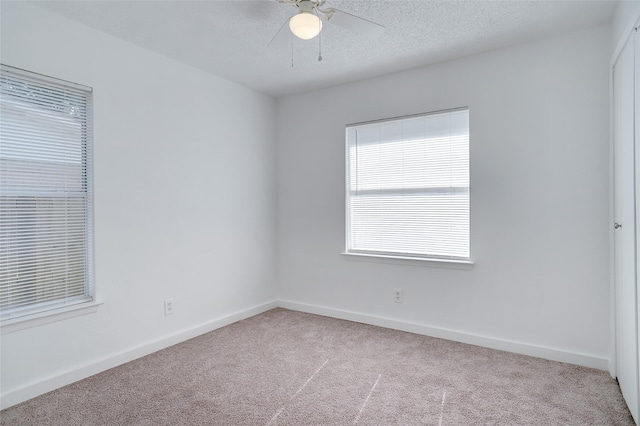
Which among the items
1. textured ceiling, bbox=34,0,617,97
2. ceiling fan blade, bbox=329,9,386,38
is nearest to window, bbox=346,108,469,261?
textured ceiling, bbox=34,0,617,97

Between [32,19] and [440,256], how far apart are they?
11.5 feet

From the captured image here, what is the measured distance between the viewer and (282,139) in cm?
427

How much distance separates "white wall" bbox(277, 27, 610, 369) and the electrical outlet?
1.70 m

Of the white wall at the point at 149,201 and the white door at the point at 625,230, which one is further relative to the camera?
the white wall at the point at 149,201

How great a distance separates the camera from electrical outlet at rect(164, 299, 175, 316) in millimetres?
3117

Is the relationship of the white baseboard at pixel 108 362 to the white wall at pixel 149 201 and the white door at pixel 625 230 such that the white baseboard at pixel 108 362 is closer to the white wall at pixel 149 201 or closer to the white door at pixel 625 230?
the white wall at pixel 149 201

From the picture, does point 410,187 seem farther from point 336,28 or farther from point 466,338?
point 336,28

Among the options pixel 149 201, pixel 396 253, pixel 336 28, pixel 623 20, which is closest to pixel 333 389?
pixel 396 253

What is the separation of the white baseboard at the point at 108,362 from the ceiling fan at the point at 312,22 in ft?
8.29

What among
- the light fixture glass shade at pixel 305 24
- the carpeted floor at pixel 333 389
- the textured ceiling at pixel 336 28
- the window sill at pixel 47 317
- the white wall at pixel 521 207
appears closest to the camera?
the light fixture glass shade at pixel 305 24

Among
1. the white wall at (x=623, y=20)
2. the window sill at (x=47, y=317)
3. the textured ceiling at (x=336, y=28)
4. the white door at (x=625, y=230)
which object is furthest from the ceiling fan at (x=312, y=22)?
the window sill at (x=47, y=317)

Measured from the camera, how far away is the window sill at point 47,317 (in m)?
2.20

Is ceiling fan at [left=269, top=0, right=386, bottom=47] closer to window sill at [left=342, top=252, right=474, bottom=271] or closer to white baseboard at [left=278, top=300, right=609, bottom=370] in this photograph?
window sill at [left=342, top=252, right=474, bottom=271]

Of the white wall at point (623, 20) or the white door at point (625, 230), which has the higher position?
the white wall at point (623, 20)
